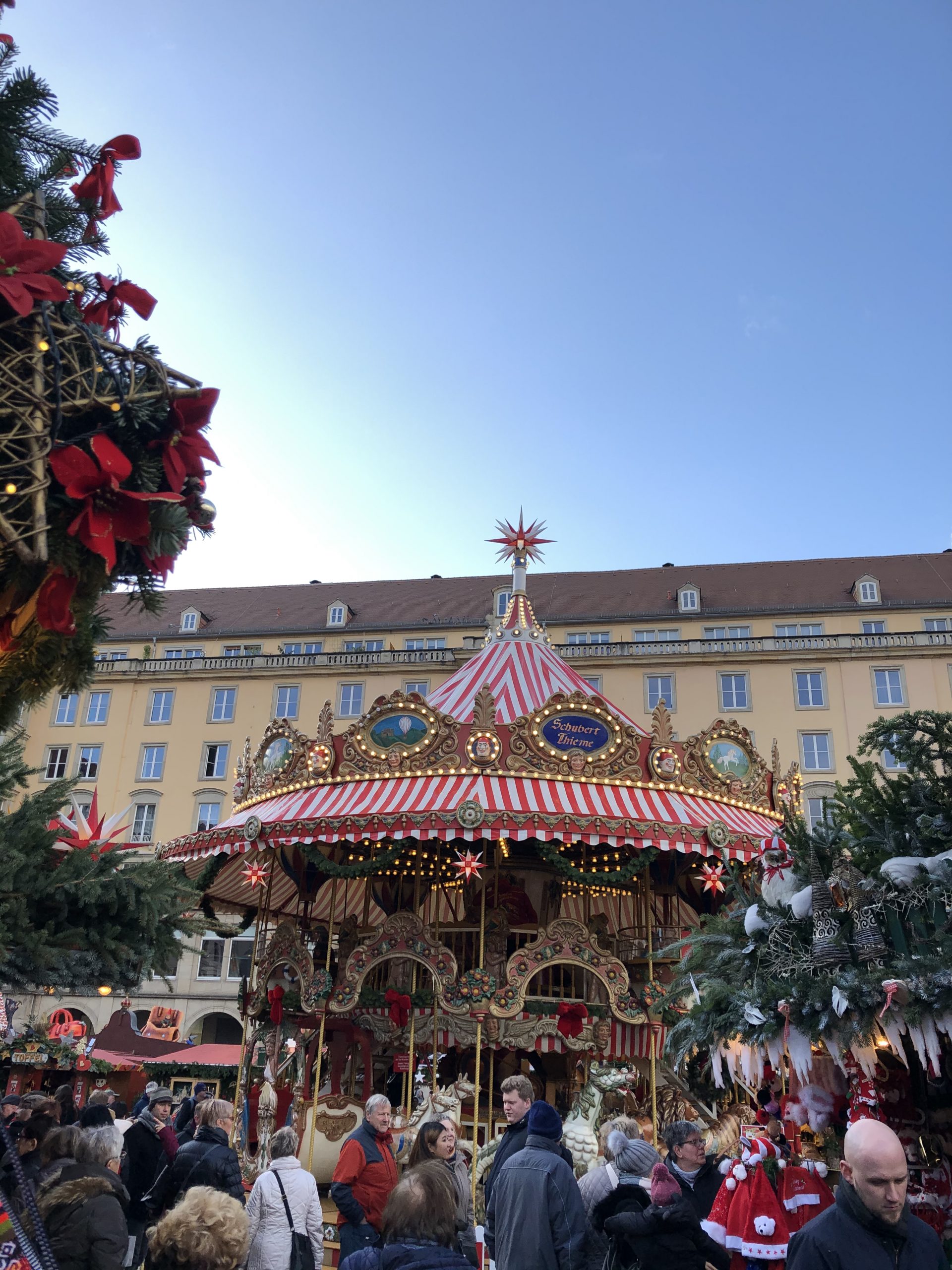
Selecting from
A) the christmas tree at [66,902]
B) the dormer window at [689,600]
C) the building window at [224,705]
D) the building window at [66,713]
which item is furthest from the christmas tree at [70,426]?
the building window at [66,713]

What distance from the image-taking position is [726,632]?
36.4 m

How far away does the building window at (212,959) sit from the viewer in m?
33.7

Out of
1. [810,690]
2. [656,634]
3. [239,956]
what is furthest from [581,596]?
[239,956]

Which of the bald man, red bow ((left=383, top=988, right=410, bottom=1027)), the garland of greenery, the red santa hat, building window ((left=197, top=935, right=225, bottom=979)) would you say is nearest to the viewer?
the bald man

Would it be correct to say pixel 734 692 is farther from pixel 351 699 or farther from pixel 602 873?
pixel 602 873

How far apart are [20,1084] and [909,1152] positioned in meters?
11.8

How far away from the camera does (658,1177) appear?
4.12 meters

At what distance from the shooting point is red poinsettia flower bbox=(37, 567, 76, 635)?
93.1 inches

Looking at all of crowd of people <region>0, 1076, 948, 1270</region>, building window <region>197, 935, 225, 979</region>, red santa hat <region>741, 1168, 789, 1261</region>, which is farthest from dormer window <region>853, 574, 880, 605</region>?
crowd of people <region>0, 1076, 948, 1270</region>

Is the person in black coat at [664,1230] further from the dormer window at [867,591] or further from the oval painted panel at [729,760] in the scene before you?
the dormer window at [867,591]

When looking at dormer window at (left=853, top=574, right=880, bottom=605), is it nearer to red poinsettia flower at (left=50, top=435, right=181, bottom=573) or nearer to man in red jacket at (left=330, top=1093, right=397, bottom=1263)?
man in red jacket at (left=330, top=1093, right=397, bottom=1263)

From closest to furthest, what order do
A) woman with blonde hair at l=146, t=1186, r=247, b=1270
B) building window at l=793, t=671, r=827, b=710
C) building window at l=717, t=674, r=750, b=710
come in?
1. woman with blonde hair at l=146, t=1186, r=247, b=1270
2. building window at l=793, t=671, r=827, b=710
3. building window at l=717, t=674, r=750, b=710

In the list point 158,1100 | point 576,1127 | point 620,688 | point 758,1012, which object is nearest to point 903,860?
point 758,1012

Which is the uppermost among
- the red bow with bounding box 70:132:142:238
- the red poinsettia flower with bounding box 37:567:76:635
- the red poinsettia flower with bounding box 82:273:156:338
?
the red bow with bounding box 70:132:142:238
